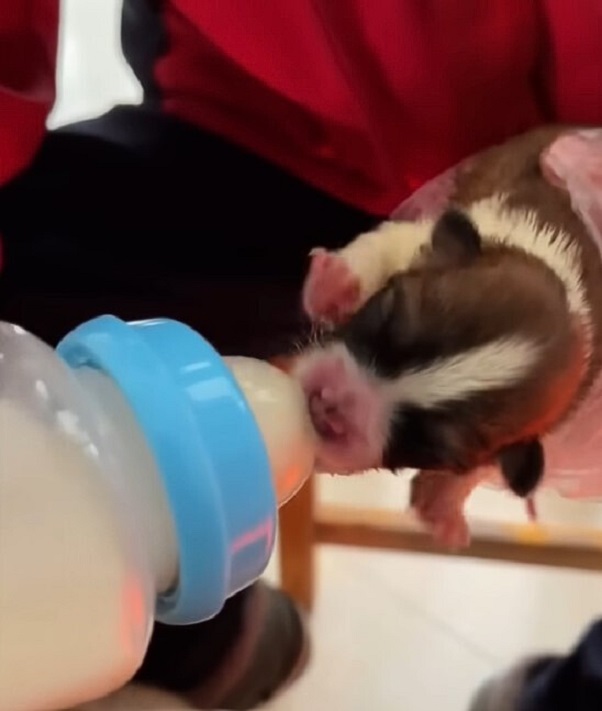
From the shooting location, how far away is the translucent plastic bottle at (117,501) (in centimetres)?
45

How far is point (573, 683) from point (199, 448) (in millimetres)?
547

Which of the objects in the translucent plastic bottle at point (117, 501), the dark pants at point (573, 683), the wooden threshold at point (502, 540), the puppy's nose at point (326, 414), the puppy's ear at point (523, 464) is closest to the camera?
the translucent plastic bottle at point (117, 501)

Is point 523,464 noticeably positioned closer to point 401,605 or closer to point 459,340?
point 459,340

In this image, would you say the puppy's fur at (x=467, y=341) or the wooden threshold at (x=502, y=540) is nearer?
the puppy's fur at (x=467, y=341)

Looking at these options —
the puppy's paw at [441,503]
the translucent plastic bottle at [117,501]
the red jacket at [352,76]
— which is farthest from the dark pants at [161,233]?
the translucent plastic bottle at [117,501]

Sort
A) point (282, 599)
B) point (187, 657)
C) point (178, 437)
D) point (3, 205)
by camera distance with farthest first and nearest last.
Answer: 1. point (282, 599)
2. point (187, 657)
3. point (3, 205)
4. point (178, 437)

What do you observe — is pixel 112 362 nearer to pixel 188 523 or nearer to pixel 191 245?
pixel 188 523

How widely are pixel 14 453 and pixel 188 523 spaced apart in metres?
0.07

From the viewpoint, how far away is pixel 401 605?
1.24m

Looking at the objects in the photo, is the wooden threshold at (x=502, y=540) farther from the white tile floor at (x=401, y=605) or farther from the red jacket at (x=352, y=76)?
the red jacket at (x=352, y=76)

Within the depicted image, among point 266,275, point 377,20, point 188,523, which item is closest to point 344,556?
point 266,275

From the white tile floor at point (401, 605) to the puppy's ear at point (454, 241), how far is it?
53 cm

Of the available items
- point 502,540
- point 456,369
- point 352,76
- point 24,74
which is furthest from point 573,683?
point 24,74

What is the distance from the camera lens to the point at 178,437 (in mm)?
457
